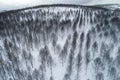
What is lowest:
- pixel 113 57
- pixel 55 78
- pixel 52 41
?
pixel 55 78

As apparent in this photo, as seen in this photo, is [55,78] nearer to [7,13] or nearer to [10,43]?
[10,43]

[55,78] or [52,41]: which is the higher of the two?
[52,41]

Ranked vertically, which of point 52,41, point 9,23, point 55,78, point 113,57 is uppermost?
point 9,23

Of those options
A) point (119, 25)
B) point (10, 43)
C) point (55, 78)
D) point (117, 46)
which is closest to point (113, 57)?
point (117, 46)

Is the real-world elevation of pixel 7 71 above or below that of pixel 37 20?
below

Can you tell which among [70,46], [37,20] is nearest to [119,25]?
[70,46]

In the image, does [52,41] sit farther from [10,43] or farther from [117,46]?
[117,46]

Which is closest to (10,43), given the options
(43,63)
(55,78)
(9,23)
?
(9,23)
